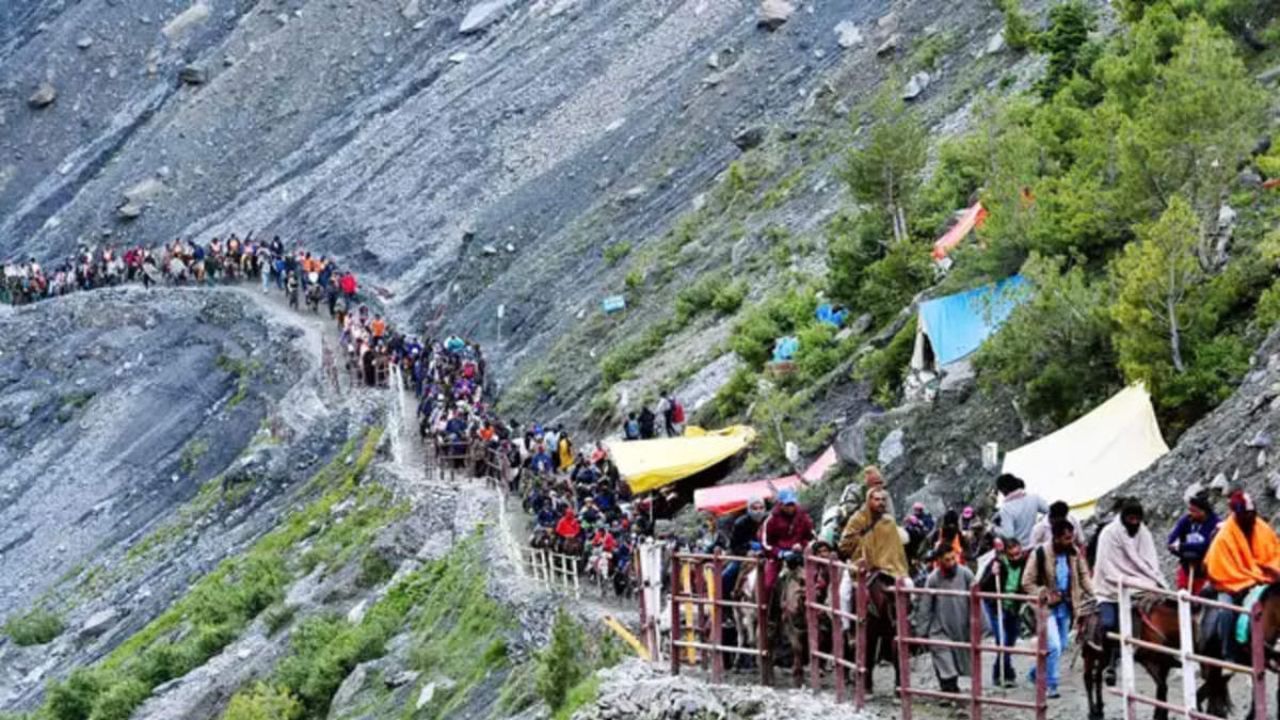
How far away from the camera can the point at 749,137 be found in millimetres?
60719

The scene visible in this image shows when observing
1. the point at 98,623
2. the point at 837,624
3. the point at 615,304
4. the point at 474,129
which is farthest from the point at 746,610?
the point at 474,129

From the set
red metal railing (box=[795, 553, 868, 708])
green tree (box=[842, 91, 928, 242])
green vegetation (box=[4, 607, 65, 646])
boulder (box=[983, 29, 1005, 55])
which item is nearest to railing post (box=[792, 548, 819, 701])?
red metal railing (box=[795, 553, 868, 708])

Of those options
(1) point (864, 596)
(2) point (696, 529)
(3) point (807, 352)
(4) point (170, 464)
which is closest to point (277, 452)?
(4) point (170, 464)

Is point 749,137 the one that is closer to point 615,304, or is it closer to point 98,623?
point 615,304

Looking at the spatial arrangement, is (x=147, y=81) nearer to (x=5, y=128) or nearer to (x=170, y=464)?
(x=5, y=128)

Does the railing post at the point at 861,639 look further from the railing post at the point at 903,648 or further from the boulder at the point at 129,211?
the boulder at the point at 129,211

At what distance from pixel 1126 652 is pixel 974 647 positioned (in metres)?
0.95

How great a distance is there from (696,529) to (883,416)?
3.16 metres

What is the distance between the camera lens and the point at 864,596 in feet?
54.4

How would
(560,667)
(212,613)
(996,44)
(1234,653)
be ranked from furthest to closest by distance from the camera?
(996,44) < (212,613) < (560,667) < (1234,653)

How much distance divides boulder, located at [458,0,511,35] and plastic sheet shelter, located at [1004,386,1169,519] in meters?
55.4

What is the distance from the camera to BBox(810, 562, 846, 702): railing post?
55.5ft

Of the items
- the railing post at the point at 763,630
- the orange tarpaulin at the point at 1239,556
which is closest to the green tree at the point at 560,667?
the railing post at the point at 763,630

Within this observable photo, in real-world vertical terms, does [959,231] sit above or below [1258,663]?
above
